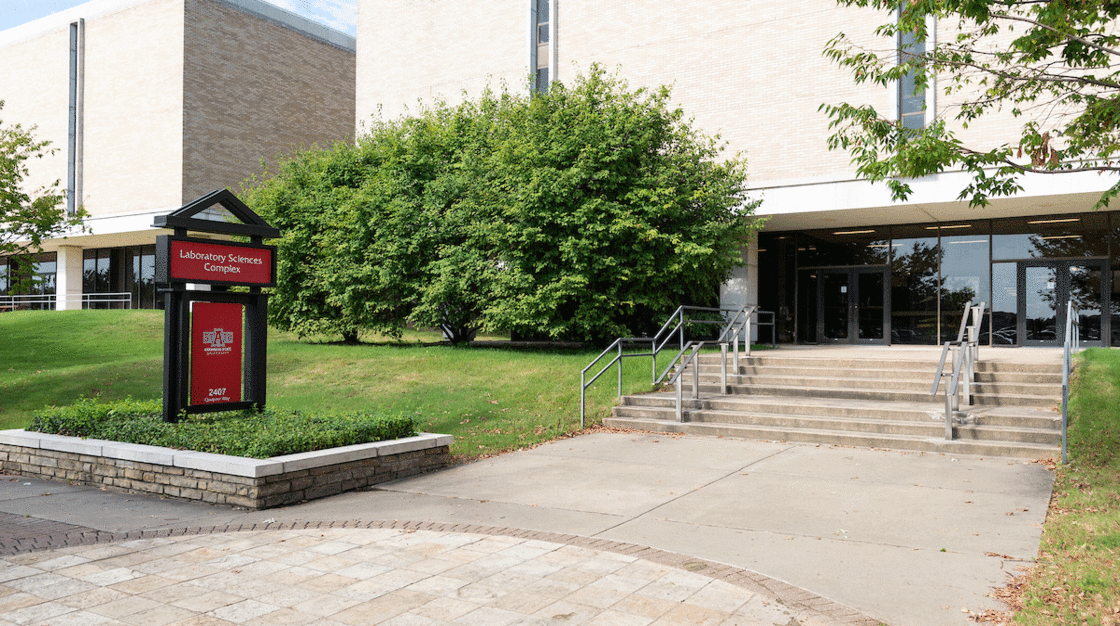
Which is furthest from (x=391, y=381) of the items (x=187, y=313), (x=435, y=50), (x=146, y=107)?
(x=146, y=107)

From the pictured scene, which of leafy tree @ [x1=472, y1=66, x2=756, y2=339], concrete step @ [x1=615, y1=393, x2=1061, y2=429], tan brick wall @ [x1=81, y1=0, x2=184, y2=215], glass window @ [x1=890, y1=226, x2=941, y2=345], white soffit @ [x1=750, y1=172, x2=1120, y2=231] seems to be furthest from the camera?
tan brick wall @ [x1=81, y1=0, x2=184, y2=215]

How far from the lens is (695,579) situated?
207 inches

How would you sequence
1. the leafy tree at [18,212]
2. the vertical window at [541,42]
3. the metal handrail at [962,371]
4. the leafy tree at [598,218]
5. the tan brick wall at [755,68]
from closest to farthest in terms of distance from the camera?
the metal handrail at [962,371]
the leafy tree at [18,212]
the leafy tree at [598,218]
the tan brick wall at [755,68]
the vertical window at [541,42]

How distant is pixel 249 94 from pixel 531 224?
2569 centimetres

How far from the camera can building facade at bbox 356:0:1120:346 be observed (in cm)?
2066

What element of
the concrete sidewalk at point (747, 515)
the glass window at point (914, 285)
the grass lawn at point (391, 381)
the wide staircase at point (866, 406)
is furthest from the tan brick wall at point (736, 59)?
the concrete sidewalk at point (747, 515)

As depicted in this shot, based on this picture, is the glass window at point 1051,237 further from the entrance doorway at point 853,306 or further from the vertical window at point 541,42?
the vertical window at point 541,42

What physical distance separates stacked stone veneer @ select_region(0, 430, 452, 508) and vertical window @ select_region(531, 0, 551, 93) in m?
20.1

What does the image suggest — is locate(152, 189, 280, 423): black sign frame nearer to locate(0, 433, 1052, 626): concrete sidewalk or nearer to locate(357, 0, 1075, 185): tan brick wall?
locate(0, 433, 1052, 626): concrete sidewalk

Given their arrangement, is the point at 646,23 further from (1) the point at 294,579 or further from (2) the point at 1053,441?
(1) the point at 294,579

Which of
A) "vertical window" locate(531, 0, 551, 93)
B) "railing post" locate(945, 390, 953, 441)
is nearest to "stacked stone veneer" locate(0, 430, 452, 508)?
"railing post" locate(945, 390, 953, 441)

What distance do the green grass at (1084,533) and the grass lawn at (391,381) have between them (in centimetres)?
618

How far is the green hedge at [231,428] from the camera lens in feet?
26.8

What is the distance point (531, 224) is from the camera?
58.6 feet
